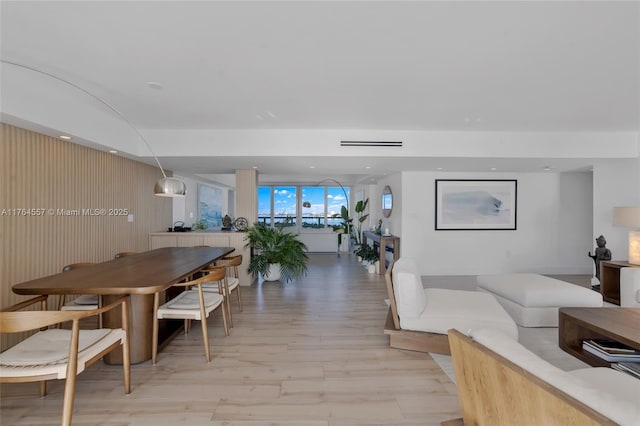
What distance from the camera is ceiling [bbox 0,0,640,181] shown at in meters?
1.83

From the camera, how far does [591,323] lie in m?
2.49

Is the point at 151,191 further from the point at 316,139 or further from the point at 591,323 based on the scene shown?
the point at 591,323

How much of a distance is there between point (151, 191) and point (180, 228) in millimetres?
857

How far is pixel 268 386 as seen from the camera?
234 cm

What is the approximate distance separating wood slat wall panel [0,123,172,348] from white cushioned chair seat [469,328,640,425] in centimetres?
402

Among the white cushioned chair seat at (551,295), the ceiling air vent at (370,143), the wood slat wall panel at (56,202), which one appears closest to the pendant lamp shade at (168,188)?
the wood slat wall panel at (56,202)

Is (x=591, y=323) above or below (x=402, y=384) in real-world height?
above

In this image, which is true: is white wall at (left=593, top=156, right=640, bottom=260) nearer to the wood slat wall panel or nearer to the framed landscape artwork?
the framed landscape artwork

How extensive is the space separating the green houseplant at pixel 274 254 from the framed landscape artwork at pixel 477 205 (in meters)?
2.97

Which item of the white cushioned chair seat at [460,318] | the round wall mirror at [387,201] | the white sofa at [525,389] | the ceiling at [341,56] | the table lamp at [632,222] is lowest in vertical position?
the white cushioned chair seat at [460,318]

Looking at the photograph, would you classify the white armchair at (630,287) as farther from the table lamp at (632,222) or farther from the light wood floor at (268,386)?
the light wood floor at (268,386)

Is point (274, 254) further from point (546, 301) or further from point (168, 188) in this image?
point (546, 301)

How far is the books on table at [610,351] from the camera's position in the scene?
230 centimetres

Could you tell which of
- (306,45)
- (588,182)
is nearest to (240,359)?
(306,45)
